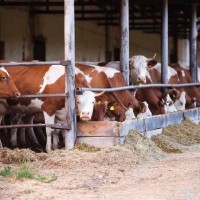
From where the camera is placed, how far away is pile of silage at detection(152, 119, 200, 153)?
11547mm

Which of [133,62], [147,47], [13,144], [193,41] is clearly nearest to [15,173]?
[13,144]

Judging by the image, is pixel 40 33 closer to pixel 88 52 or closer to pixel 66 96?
pixel 88 52

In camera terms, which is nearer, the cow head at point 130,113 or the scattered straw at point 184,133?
the cow head at point 130,113

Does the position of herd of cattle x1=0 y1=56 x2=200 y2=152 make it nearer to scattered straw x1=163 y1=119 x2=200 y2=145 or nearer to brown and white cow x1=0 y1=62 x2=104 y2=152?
brown and white cow x1=0 y1=62 x2=104 y2=152

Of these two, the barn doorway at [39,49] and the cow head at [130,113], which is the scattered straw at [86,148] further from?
the barn doorway at [39,49]

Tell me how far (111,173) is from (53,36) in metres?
10.8

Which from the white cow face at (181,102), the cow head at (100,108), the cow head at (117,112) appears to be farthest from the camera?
the white cow face at (181,102)

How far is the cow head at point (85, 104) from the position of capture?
408 inches

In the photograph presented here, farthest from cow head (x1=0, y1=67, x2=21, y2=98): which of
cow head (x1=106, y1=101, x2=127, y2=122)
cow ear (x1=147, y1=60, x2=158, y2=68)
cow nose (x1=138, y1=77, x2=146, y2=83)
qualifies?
cow ear (x1=147, y1=60, x2=158, y2=68)

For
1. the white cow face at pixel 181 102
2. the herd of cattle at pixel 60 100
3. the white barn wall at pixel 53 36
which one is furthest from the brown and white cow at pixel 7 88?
the white cow face at pixel 181 102

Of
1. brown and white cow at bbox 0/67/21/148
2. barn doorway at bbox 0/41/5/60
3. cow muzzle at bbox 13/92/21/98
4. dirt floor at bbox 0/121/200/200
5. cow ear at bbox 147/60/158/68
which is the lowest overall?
dirt floor at bbox 0/121/200/200

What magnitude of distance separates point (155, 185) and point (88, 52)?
13904 mm

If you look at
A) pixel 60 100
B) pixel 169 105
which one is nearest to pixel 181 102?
pixel 169 105

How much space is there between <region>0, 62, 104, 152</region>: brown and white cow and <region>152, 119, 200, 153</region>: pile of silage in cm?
166
